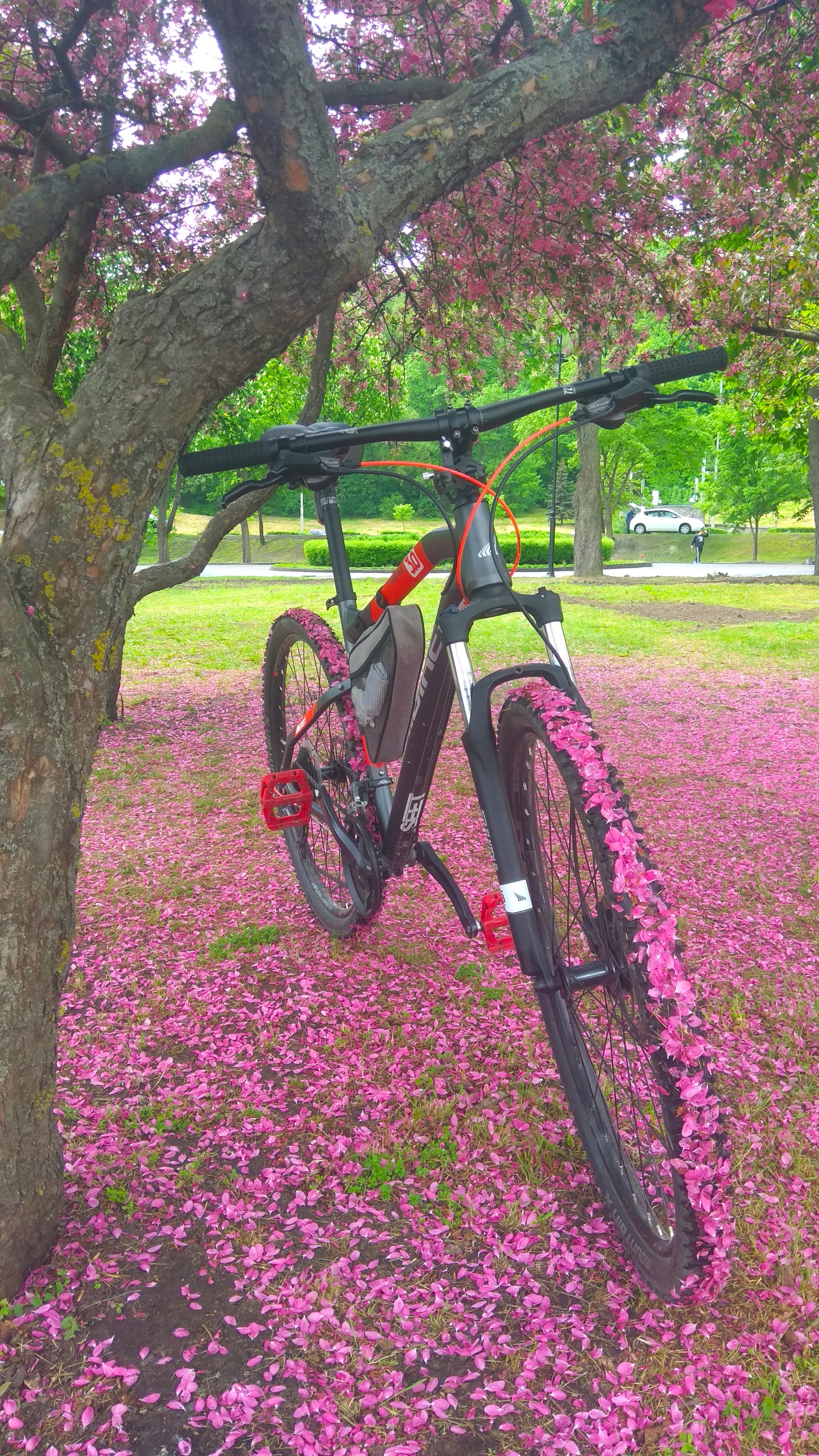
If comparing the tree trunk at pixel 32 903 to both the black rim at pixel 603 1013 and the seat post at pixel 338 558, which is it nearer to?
the black rim at pixel 603 1013

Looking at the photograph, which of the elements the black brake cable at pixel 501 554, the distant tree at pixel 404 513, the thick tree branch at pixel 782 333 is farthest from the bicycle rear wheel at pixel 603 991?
the distant tree at pixel 404 513

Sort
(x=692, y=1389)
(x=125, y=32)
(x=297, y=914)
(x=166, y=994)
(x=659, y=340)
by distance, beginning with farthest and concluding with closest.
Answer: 1. (x=659, y=340)
2. (x=125, y=32)
3. (x=297, y=914)
4. (x=166, y=994)
5. (x=692, y=1389)

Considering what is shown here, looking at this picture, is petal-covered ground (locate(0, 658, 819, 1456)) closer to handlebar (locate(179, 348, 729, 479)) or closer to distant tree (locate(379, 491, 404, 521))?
handlebar (locate(179, 348, 729, 479))

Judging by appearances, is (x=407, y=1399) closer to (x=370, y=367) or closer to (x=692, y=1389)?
(x=692, y=1389)

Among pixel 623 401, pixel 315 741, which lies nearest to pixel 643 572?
pixel 315 741

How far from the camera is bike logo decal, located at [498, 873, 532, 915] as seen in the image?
85.4 inches

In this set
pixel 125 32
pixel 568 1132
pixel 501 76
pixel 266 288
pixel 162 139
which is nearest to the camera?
pixel 266 288

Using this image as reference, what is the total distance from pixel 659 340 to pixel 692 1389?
3038cm

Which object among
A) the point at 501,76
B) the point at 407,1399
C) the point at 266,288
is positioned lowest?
the point at 407,1399

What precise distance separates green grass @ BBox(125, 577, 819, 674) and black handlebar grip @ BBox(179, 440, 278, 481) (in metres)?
8.71

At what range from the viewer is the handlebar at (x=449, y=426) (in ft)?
7.57

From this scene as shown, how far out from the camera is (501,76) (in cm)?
310

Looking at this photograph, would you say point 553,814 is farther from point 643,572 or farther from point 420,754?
point 643,572

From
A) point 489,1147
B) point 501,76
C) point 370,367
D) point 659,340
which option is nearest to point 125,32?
point 370,367
